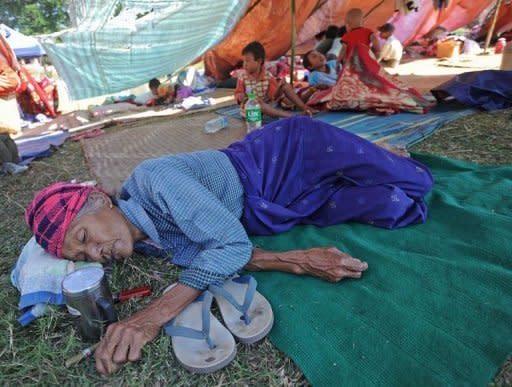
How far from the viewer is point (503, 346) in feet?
3.40

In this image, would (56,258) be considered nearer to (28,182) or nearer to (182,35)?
(28,182)

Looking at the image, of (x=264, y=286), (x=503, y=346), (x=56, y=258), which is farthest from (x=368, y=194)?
(x=56, y=258)

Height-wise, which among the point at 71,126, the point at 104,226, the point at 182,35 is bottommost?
the point at 71,126

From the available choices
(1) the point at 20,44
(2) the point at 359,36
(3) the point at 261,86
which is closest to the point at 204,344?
(3) the point at 261,86

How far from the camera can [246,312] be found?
1.25 metres

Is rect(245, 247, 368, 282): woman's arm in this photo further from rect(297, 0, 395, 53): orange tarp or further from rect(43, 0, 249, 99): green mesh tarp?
rect(297, 0, 395, 53): orange tarp

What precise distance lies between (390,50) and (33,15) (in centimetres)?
2525

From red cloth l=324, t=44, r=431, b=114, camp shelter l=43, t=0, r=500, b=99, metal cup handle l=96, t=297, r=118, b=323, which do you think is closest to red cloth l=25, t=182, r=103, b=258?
metal cup handle l=96, t=297, r=118, b=323

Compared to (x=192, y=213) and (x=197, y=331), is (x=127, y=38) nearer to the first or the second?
(x=192, y=213)

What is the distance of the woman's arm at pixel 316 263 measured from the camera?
1371 millimetres

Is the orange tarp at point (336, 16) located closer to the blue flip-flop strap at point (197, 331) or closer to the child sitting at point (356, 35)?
the child sitting at point (356, 35)

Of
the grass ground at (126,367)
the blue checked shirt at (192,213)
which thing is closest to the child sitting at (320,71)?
the blue checked shirt at (192,213)

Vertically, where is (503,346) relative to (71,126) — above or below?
above

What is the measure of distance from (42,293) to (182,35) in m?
2.87
